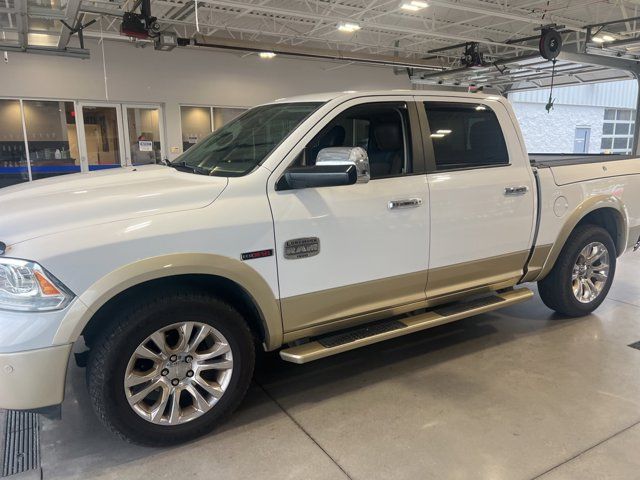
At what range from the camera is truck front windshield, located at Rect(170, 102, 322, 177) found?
116 inches

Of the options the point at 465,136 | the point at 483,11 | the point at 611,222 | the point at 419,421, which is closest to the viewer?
the point at 419,421

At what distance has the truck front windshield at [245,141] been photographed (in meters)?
2.94

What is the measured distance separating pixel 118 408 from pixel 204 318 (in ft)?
2.01

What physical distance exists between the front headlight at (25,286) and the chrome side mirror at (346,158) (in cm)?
147

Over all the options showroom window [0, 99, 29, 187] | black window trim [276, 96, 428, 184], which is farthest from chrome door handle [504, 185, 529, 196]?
showroom window [0, 99, 29, 187]

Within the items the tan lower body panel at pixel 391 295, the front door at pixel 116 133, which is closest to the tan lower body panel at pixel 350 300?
the tan lower body panel at pixel 391 295

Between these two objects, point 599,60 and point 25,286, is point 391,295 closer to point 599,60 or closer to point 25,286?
point 25,286

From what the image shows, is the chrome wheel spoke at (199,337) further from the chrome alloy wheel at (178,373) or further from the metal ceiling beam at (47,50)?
the metal ceiling beam at (47,50)

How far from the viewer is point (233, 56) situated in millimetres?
13430

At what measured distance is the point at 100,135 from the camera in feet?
40.0

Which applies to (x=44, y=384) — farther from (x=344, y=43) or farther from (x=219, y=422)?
(x=344, y=43)

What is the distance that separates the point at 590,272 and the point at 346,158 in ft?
10.1

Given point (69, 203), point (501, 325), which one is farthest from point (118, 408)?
point (501, 325)

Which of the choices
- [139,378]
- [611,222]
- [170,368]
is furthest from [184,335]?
[611,222]
